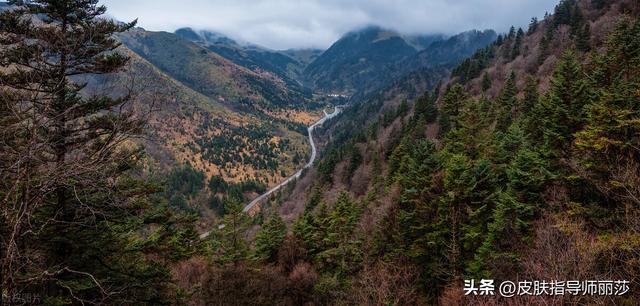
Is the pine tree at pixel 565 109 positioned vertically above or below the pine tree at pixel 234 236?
above

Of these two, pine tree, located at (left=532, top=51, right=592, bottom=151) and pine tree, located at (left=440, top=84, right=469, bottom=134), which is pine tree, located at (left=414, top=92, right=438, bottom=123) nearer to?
pine tree, located at (left=440, top=84, right=469, bottom=134)

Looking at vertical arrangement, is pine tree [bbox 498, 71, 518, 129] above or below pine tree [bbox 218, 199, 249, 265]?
above

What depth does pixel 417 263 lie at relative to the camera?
28.2 m

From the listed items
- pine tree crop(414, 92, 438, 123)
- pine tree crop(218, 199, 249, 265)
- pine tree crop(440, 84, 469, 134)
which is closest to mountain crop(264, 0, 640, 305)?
pine tree crop(218, 199, 249, 265)

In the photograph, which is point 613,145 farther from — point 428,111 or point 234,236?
point 428,111

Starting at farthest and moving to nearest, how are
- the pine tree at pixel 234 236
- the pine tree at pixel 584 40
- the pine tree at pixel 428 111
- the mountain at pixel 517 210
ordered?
the pine tree at pixel 428 111 → the pine tree at pixel 584 40 → the pine tree at pixel 234 236 → the mountain at pixel 517 210

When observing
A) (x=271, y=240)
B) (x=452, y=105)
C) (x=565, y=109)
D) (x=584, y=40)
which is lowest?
(x=271, y=240)

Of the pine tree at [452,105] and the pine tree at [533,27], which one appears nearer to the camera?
the pine tree at [452,105]

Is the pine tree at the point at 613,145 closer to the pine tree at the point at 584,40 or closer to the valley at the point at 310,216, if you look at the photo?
the valley at the point at 310,216

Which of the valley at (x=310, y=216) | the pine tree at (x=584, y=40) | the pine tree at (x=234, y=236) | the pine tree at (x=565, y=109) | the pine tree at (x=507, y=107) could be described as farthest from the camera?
the pine tree at (x=584, y=40)

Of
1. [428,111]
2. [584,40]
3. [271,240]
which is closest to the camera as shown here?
[271,240]

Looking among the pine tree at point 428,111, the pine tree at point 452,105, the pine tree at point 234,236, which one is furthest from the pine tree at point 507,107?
the pine tree at point 234,236

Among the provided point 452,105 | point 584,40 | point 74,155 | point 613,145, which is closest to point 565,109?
point 613,145

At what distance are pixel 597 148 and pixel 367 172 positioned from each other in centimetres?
5744
